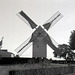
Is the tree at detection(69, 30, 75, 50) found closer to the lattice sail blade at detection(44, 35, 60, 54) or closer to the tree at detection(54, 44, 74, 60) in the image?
the tree at detection(54, 44, 74, 60)

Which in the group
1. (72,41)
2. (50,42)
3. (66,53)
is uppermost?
(72,41)

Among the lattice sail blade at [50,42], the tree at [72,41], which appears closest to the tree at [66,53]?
the tree at [72,41]

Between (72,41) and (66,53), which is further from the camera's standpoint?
(66,53)

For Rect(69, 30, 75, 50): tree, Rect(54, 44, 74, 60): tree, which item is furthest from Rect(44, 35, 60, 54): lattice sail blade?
Rect(54, 44, 74, 60): tree

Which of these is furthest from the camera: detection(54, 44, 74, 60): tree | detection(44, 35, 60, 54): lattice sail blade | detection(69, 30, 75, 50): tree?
detection(54, 44, 74, 60): tree

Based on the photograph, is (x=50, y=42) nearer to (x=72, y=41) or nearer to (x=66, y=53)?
(x=72, y=41)

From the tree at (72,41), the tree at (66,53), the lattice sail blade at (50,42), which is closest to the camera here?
the lattice sail blade at (50,42)

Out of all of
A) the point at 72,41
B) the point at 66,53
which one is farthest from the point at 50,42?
the point at 66,53

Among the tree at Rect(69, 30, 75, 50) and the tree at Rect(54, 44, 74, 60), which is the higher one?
the tree at Rect(69, 30, 75, 50)

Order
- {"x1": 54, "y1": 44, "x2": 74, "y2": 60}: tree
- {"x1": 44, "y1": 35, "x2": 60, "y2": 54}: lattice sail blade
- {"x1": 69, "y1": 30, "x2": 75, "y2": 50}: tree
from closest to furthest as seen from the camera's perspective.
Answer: {"x1": 44, "y1": 35, "x2": 60, "y2": 54}: lattice sail blade, {"x1": 69, "y1": 30, "x2": 75, "y2": 50}: tree, {"x1": 54, "y1": 44, "x2": 74, "y2": 60}: tree

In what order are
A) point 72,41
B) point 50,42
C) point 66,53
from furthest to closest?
point 66,53
point 72,41
point 50,42

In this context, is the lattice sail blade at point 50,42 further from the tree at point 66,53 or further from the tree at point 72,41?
the tree at point 66,53

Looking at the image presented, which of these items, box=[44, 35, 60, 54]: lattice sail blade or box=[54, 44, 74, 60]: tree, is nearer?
box=[44, 35, 60, 54]: lattice sail blade

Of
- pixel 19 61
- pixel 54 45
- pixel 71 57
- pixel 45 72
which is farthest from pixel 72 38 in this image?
pixel 45 72
